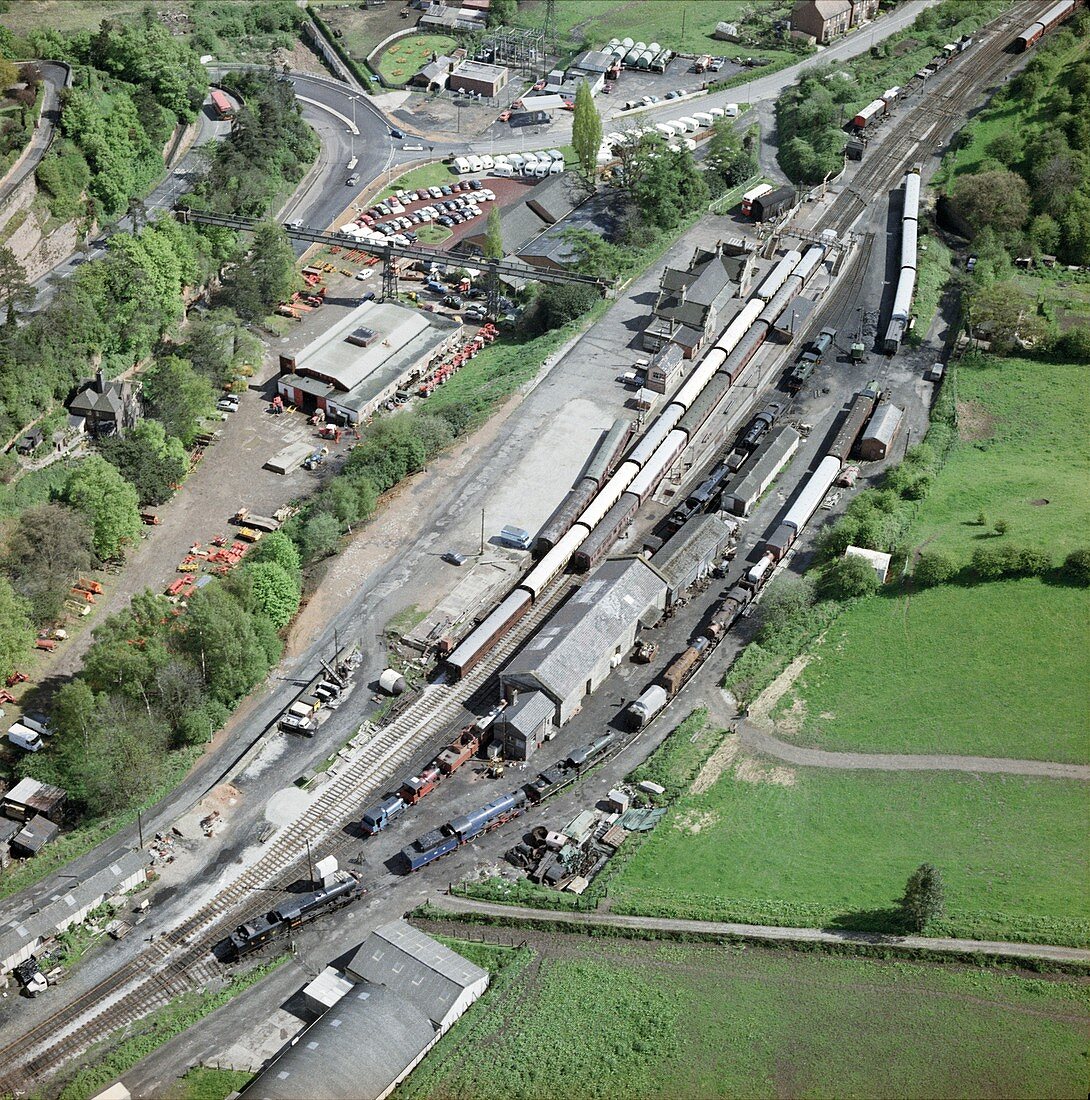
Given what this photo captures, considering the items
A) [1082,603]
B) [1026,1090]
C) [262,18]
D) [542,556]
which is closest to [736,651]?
[542,556]

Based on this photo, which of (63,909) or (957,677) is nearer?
(63,909)

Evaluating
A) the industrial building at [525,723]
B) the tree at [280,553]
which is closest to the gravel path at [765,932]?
the industrial building at [525,723]

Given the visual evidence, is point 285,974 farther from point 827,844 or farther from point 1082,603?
point 1082,603

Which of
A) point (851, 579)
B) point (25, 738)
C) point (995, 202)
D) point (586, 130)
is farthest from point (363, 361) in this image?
point (995, 202)

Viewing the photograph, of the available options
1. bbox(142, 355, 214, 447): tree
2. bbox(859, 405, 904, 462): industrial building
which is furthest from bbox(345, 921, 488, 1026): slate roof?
bbox(859, 405, 904, 462): industrial building

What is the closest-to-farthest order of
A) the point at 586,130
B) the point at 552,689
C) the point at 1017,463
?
the point at 552,689 < the point at 1017,463 < the point at 586,130

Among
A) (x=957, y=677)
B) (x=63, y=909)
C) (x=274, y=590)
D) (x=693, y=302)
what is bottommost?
(x=957, y=677)

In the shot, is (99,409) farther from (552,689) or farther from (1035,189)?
(1035,189)

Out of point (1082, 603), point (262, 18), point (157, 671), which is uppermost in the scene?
point (262, 18)
